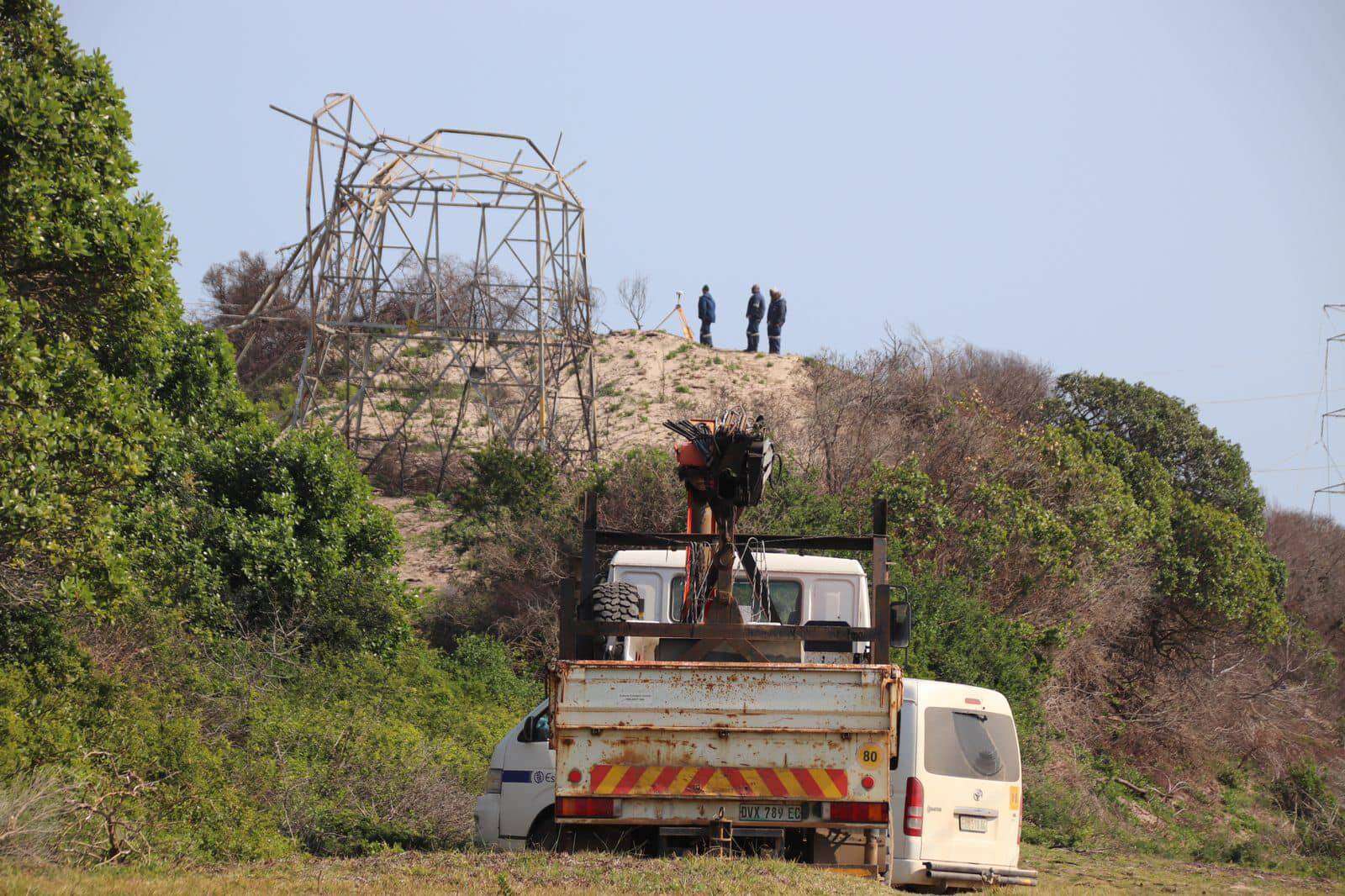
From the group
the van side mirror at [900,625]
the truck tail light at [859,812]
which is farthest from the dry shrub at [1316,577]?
the truck tail light at [859,812]

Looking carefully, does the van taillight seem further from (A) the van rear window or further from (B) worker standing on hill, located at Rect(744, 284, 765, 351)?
(B) worker standing on hill, located at Rect(744, 284, 765, 351)

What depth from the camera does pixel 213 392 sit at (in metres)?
23.7

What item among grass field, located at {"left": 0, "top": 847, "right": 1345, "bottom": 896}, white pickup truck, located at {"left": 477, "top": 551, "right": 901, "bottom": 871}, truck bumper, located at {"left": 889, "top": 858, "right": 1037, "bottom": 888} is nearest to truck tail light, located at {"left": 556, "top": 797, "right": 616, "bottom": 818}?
white pickup truck, located at {"left": 477, "top": 551, "right": 901, "bottom": 871}

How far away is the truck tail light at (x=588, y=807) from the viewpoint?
9031 mm

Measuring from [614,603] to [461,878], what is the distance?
224cm

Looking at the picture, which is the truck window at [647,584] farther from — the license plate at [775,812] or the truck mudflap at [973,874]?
the license plate at [775,812]

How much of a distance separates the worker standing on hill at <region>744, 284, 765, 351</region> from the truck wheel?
32.7 m

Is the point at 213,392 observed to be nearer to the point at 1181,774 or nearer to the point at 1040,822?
the point at 1040,822

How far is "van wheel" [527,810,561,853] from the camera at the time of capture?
450 inches

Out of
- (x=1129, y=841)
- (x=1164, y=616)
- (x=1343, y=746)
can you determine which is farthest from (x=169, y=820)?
(x=1343, y=746)

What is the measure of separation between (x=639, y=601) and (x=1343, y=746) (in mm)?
30058

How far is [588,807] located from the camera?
905 cm

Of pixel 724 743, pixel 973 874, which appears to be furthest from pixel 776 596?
pixel 724 743

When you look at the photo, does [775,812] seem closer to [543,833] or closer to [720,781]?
[720,781]
